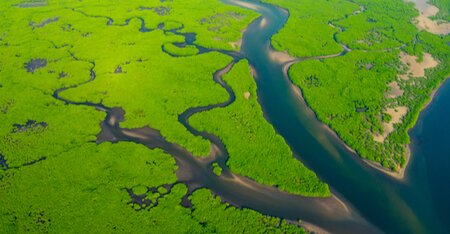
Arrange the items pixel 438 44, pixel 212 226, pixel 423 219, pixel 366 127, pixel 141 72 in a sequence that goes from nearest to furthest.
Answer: pixel 212 226
pixel 423 219
pixel 366 127
pixel 141 72
pixel 438 44

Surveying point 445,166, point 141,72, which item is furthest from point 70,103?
point 445,166


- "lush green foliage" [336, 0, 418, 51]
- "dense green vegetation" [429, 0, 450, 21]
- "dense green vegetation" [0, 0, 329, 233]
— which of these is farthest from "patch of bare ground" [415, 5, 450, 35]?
"dense green vegetation" [0, 0, 329, 233]

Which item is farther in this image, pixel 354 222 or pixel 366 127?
pixel 366 127

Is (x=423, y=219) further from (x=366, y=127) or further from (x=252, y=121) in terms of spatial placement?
(x=252, y=121)

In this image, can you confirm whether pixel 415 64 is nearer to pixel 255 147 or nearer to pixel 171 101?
pixel 255 147

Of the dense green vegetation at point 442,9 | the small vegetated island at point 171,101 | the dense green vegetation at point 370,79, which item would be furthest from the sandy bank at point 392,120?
the dense green vegetation at point 442,9

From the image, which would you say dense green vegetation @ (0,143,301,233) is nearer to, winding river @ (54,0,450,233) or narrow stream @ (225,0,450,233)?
winding river @ (54,0,450,233)
